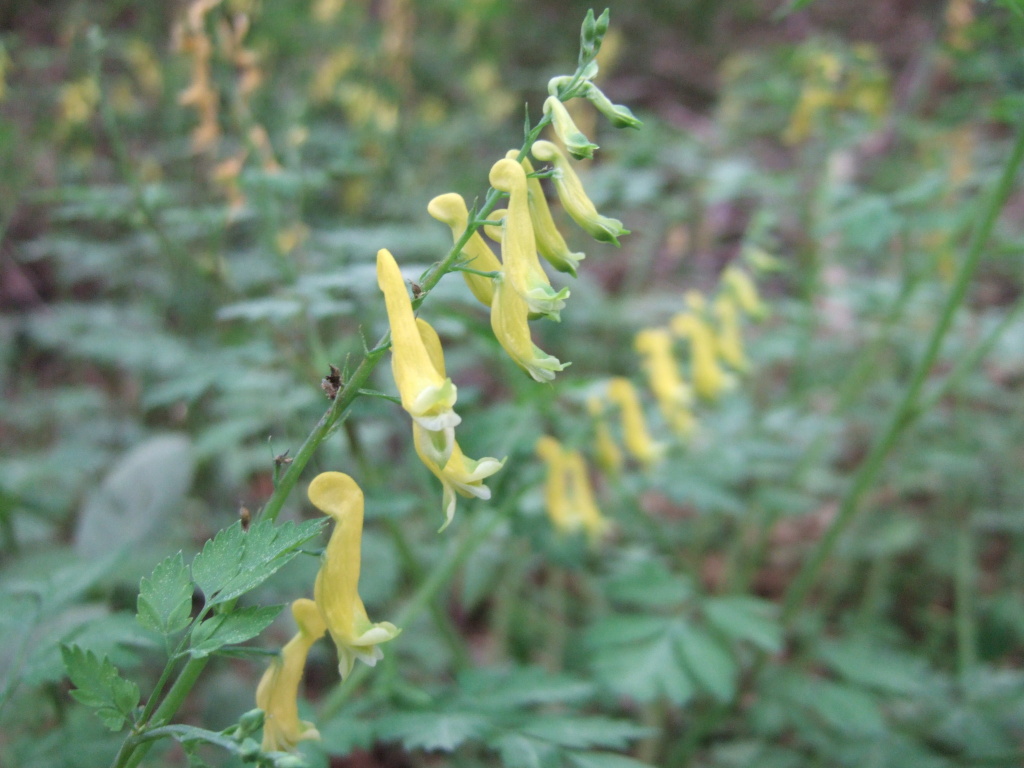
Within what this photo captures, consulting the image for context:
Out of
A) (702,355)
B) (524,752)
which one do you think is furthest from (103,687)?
(702,355)

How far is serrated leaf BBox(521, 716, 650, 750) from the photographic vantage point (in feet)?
4.74

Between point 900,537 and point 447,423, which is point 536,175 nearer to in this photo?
point 447,423

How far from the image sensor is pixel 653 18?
9.99 m

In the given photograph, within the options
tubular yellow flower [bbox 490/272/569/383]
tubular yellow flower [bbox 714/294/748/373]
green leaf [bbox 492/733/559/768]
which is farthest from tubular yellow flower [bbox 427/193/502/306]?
tubular yellow flower [bbox 714/294/748/373]

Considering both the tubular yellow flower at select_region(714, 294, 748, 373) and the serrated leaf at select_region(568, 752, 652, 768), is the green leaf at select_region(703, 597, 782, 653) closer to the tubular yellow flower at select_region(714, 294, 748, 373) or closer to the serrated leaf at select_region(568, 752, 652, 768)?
the serrated leaf at select_region(568, 752, 652, 768)

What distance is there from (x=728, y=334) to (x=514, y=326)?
6.65ft

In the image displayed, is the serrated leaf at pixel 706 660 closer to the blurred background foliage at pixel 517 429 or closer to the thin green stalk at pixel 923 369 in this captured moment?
the blurred background foliage at pixel 517 429

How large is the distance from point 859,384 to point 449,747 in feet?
8.84

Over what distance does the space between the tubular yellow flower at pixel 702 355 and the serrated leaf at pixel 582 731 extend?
64.9 inches

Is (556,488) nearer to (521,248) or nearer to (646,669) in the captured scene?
(646,669)

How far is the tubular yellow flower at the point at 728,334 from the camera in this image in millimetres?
2932

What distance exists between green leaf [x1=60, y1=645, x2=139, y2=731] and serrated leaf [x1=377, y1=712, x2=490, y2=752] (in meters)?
0.53

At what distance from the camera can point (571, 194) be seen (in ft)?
3.87

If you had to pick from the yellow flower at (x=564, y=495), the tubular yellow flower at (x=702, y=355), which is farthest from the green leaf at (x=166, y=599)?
the tubular yellow flower at (x=702, y=355)
